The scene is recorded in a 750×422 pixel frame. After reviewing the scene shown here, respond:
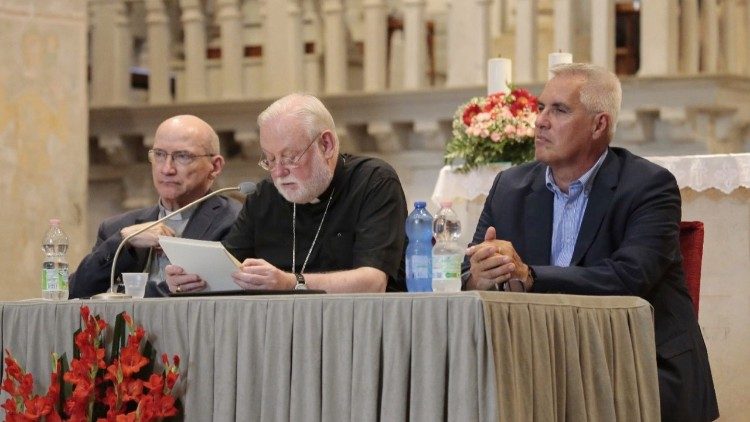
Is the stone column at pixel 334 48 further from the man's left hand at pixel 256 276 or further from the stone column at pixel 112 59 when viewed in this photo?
the man's left hand at pixel 256 276

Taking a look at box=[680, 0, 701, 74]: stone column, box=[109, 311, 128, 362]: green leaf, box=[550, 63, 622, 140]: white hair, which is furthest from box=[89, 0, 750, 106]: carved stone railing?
box=[109, 311, 128, 362]: green leaf

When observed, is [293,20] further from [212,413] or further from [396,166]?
[212,413]

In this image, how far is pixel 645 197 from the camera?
4395mm

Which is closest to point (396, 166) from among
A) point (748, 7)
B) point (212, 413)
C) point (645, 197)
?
point (748, 7)

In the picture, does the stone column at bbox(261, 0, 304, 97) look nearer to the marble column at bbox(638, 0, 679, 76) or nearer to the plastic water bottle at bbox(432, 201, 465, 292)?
the marble column at bbox(638, 0, 679, 76)

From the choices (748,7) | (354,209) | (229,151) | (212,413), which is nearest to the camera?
(212,413)

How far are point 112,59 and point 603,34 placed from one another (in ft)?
11.1

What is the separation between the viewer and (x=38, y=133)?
8070mm

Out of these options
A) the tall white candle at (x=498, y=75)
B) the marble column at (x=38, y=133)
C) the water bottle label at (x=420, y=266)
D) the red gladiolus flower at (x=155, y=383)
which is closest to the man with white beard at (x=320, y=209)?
the water bottle label at (x=420, y=266)

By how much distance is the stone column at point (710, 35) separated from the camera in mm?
8609

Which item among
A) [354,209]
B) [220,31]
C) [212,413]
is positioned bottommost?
[212,413]

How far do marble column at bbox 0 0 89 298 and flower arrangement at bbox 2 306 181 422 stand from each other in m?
3.87

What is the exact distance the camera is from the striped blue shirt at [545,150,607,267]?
4.55m

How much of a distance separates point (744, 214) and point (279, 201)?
2.00 m
